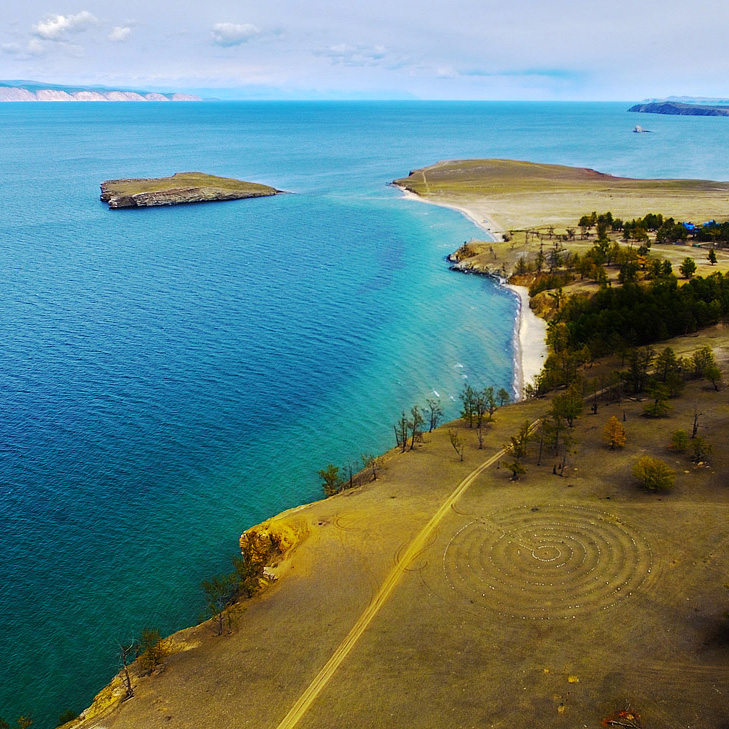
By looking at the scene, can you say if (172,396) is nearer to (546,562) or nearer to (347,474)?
(347,474)

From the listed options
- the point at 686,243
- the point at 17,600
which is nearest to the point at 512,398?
the point at 17,600

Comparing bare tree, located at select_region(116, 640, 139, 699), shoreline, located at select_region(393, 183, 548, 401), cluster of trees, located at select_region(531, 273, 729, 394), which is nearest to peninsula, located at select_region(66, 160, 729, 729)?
bare tree, located at select_region(116, 640, 139, 699)

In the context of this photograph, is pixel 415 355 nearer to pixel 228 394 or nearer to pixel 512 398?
pixel 512 398

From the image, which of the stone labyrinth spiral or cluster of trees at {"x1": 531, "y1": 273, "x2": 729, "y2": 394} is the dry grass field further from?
cluster of trees at {"x1": 531, "y1": 273, "x2": 729, "y2": 394}

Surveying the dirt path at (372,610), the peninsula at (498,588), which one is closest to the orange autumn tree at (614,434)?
the peninsula at (498,588)

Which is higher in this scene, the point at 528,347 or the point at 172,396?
the point at 528,347

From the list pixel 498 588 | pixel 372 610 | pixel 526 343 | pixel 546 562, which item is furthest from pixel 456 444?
pixel 526 343

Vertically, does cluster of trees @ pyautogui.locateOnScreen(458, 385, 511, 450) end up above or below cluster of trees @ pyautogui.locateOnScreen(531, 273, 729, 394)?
below
